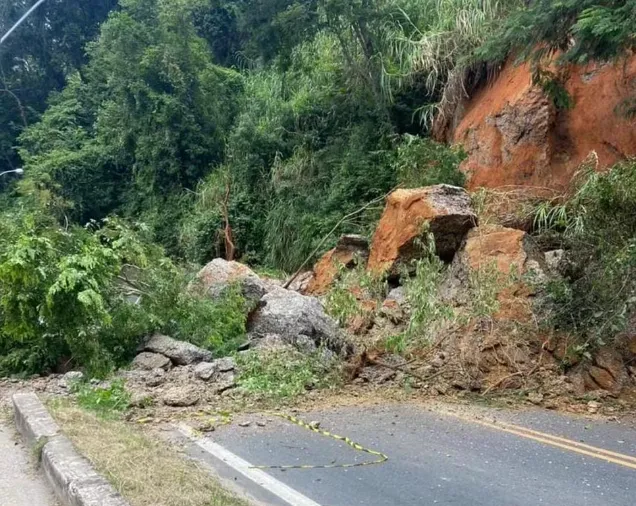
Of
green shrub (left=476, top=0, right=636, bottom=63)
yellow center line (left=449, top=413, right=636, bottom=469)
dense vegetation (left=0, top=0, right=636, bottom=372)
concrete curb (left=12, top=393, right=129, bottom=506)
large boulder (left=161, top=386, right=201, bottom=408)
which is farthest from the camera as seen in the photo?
dense vegetation (left=0, top=0, right=636, bottom=372)

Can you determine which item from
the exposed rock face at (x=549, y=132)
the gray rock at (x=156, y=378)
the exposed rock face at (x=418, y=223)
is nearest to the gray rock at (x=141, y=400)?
the gray rock at (x=156, y=378)

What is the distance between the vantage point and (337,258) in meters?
14.7

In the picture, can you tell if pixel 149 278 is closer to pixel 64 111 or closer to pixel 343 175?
pixel 343 175

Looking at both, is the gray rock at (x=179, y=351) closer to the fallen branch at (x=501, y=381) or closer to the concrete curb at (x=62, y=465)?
the concrete curb at (x=62, y=465)

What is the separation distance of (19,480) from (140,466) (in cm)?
95

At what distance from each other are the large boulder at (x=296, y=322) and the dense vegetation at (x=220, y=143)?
0.48m

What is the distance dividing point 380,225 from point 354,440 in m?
6.98

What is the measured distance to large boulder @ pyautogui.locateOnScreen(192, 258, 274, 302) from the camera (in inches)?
504

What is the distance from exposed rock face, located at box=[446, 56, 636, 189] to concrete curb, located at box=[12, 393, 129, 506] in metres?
11.2

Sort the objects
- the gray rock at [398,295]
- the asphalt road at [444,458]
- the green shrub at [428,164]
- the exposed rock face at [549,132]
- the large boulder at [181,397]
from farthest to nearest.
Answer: the green shrub at [428,164]
the exposed rock face at [549,132]
the gray rock at [398,295]
the large boulder at [181,397]
the asphalt road at [444,458]

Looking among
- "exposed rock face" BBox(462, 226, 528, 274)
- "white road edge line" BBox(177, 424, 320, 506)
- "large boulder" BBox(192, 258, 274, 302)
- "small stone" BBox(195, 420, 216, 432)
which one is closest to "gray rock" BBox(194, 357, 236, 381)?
"small stone" BBox(195, 420, 216, 432)

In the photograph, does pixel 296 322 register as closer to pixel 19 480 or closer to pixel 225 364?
pixel 225 364

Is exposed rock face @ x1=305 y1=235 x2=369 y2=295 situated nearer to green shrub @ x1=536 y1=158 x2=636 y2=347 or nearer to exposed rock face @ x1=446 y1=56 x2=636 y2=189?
exposed rock face @ x1=446 y1=56 x2=636 y2=189

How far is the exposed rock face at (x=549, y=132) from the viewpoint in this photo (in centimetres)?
1454
